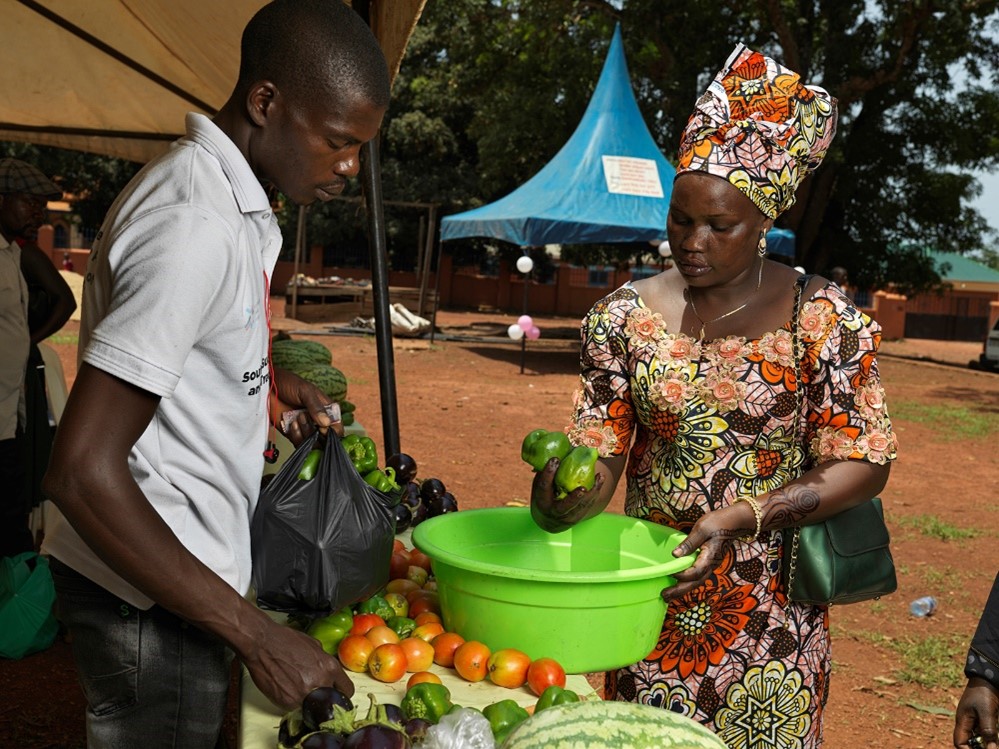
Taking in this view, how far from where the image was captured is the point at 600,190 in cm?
1669

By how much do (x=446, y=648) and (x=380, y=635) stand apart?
0.17 m

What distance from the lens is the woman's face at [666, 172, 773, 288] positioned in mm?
2428

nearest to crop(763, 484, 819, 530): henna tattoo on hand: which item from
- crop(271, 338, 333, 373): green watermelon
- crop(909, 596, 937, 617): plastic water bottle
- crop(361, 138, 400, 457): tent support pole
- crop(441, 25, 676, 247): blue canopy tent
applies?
crop(361, 138, 400, 457): tent support pole

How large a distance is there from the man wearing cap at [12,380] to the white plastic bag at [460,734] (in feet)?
13.9

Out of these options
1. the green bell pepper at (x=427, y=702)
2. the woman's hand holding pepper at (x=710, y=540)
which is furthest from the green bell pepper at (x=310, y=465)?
the woman's hand holding pepper at (x=710, y=540)

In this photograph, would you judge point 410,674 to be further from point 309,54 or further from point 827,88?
point 827,88

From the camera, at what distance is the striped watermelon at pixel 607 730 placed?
161cm

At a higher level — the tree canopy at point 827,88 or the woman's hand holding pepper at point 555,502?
the tree canopy at point 827,88

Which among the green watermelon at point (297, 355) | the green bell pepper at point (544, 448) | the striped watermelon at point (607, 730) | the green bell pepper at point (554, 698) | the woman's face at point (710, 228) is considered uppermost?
the woman's face at point (710, 228)

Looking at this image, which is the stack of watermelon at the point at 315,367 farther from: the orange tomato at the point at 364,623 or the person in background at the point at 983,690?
the person in background at the point at 983,690

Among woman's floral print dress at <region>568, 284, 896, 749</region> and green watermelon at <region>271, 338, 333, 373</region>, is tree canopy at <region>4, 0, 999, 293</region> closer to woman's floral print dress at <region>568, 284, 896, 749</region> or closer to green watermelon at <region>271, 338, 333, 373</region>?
green watermelon at <region>271, 338, 333, 373</region>

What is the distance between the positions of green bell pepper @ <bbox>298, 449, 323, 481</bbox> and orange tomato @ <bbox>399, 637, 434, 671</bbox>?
0.46 meters

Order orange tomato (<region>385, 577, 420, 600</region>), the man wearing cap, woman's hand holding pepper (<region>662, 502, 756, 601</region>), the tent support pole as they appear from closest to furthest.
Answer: woman's hand holding pepper (<region>662, 502, 756, 601</region>) → orange tomato (<region>385, 577, 420, 600</region>) → the tent support pole → the man wearing cap

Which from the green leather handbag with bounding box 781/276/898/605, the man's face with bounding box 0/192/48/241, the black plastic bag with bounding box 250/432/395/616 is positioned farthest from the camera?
the man's face with bounding box 0/192/48/241
